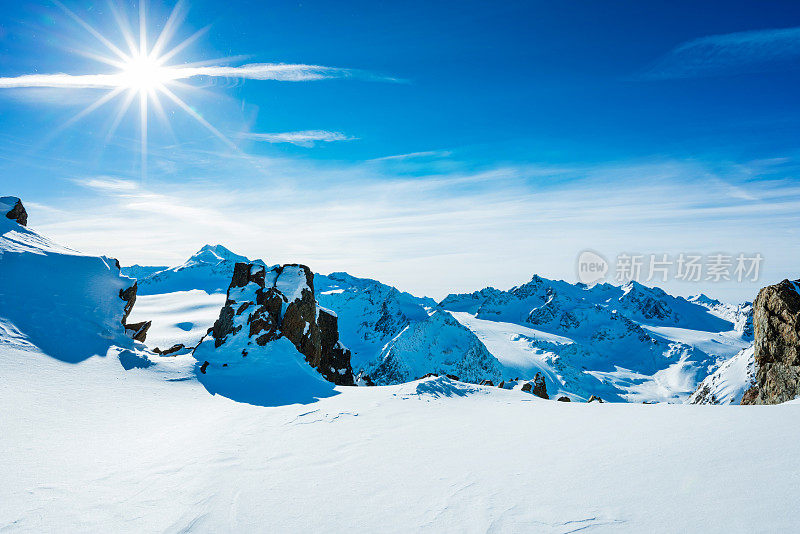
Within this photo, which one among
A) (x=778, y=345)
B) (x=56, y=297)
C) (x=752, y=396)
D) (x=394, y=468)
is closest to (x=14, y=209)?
(x=56, y=297)

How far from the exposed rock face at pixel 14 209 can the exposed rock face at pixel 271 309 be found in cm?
1305

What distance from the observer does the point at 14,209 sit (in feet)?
80.3

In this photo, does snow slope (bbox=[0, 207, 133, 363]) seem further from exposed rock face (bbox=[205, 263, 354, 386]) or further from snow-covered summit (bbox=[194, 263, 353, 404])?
exposed rock face (bbox=[205, 263, 354, 386])

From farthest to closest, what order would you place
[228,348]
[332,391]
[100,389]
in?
[228,348], [332,391], [100,389]

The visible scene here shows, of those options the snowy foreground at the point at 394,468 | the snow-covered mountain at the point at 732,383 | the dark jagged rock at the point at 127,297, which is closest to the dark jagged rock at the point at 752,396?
the snow-covered mountain at the point at 732,383

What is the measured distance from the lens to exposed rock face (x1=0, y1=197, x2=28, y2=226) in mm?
24031

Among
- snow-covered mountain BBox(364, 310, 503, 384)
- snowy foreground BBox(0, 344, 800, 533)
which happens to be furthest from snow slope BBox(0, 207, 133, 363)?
snow-covered mountain BBox(364, 310, 503, 384)

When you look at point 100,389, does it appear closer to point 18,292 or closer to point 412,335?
point 18,292

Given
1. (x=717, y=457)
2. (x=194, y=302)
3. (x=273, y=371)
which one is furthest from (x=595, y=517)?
(x=194, y=302)

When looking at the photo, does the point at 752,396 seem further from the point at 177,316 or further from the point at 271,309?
the point at 177,316

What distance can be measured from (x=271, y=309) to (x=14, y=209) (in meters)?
16.7

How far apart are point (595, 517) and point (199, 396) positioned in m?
18.2

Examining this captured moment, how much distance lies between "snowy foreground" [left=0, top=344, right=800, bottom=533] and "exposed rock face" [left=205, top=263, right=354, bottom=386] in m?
11.8

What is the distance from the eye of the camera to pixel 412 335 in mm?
145500
